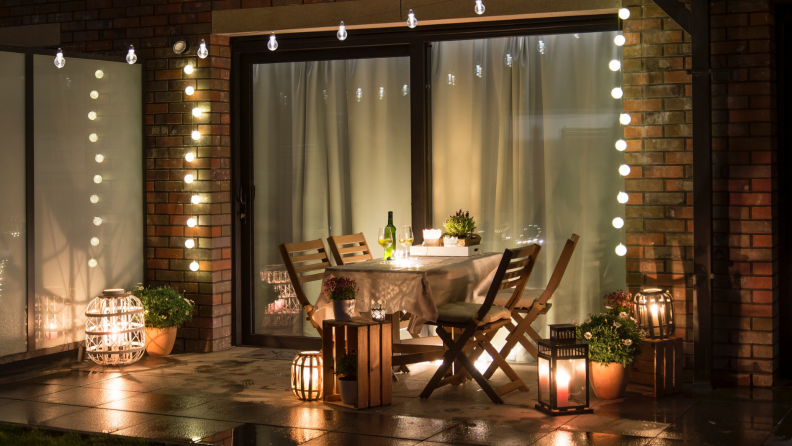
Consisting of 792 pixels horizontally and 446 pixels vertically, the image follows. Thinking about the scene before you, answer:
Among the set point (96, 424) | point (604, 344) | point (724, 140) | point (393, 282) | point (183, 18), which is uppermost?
point (183, 18)

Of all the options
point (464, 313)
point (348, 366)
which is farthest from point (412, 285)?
point (348, 366)

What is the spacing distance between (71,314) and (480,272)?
2.94 metres

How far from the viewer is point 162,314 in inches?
246

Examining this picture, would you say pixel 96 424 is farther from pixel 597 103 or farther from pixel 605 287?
pixel 597 103

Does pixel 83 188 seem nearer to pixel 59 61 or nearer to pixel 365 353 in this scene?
pixel 59 61

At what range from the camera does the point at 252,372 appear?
5738mm

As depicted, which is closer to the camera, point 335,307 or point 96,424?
point 96,424

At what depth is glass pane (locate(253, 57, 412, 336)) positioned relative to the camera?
6391 millimetres

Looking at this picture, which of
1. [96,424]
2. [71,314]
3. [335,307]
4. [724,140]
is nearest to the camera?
[96,424]

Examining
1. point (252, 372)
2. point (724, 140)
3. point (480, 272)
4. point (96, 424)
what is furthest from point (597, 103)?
point (96, 424)

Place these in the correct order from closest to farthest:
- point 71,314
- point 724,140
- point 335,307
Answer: point 335,307 → point 724,140 → point 71,314

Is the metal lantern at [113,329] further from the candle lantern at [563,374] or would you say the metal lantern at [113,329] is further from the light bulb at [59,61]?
the candle lantern at [563,374]

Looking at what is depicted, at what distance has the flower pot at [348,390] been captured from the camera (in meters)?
4.71

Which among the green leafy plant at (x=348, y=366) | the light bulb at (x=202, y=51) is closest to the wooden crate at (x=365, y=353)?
the green leafy plant at (x=348, y=366)
